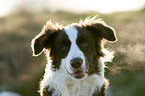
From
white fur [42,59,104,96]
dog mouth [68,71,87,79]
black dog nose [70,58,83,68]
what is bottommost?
white fur [42,59,104,96]

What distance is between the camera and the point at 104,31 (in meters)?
4.25

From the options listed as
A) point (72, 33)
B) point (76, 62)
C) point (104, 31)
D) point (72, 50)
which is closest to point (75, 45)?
point (72, 50)

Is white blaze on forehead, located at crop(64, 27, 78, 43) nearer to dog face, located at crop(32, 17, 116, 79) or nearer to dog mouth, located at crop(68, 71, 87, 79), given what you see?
dog face, located at crop(32, 17, 116, 79)

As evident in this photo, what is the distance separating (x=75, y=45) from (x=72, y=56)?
32cm

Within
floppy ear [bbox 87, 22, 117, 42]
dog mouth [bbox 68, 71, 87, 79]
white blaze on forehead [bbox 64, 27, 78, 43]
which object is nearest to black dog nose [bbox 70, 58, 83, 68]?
dog mouth [bbox 68, 71, 87, 79]

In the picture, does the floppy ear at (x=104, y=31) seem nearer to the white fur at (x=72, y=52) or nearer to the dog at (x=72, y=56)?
the dog at (x=72, y=56)

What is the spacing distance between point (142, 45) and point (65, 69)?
9.97 feet

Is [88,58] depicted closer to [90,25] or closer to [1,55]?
[90,25]

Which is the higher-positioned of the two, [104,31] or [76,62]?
[104,31]

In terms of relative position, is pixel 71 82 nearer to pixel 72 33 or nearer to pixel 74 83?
pixel 74 83

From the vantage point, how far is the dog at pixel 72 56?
395cm

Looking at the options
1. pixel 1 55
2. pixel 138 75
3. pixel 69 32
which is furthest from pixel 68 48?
pixel 1 55

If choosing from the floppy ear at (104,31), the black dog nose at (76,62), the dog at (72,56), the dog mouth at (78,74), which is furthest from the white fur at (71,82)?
the floppy ear at (104,31)

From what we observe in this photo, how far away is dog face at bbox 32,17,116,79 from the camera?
151 inches
